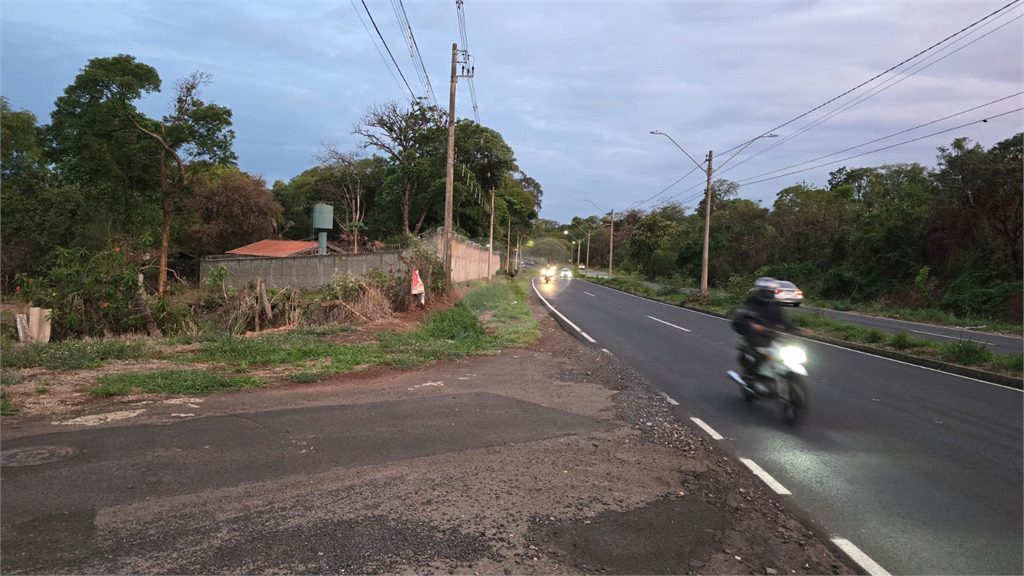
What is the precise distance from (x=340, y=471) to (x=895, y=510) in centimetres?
445

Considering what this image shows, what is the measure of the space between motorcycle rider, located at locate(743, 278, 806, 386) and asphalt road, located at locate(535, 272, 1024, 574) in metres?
0.78

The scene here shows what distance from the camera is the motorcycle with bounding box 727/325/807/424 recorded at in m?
7.28

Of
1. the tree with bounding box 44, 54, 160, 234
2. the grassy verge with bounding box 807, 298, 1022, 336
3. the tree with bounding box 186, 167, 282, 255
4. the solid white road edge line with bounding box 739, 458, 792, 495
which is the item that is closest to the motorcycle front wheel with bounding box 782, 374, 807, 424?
the solid white road edge line with bounding box 739, 458, 792, 495

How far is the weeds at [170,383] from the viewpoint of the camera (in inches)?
288

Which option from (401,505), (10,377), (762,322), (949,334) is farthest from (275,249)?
(401,505)

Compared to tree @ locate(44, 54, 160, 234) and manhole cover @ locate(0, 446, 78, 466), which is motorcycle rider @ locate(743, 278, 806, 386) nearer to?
manhole cover @ locate(0, 446, 78, 466)

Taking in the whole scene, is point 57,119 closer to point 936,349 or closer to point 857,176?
point 936,349

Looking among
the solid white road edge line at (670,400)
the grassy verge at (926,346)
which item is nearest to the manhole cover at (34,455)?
the solid white road edge line at (670,400)

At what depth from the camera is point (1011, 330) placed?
828 inches

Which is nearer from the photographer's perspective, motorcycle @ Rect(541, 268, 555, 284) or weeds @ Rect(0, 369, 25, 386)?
weeds @ Rect(0, 369, 25, 386)

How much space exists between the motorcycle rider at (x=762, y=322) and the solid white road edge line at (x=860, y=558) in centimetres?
382

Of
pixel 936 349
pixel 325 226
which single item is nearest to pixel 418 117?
pixel 325 226

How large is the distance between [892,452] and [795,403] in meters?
1.21

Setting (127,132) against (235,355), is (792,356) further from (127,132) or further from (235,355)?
(127,132)
